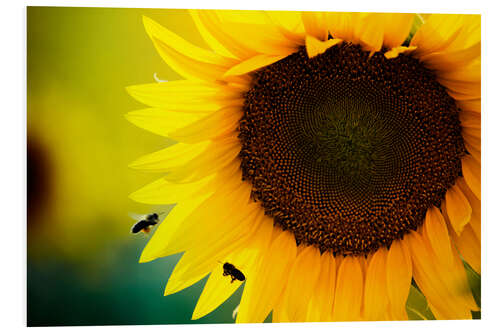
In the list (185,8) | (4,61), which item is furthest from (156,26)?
(4,61)

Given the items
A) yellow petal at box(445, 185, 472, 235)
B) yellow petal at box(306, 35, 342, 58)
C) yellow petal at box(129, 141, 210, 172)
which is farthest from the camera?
yellow petal at box(445, 185, 472, 235)

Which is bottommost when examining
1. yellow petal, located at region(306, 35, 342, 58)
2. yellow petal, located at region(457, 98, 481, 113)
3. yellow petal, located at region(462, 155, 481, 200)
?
yellow petal, located at region(462, 155, 481, 200)

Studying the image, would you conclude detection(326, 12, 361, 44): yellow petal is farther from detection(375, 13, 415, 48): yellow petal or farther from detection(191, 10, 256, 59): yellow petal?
detection(191, 10, 256, 59): yellow petal

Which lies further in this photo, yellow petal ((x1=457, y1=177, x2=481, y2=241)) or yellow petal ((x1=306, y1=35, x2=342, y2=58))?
yellow petal ((x1=457, y1=177, x2=481, y2=241))

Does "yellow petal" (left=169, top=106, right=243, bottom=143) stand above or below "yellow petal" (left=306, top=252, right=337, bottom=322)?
above

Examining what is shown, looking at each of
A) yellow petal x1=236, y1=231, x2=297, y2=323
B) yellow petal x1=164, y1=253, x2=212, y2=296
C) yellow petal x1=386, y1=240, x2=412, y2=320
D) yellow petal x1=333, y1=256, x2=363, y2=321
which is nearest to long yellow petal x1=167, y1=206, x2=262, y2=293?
yellow petal x1=164, y1=253, x2=212, y2=296

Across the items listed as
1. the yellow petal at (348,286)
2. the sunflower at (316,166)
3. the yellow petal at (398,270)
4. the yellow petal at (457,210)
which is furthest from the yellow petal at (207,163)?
the yellow petal at (457,210)

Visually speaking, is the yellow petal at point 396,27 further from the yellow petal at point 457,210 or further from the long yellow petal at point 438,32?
the yellow petal at point 457,210
